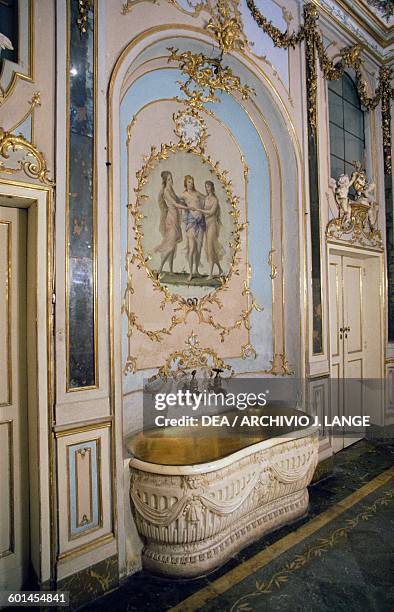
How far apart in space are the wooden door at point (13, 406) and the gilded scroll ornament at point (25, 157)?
26 centimetres

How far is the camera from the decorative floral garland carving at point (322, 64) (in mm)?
3707

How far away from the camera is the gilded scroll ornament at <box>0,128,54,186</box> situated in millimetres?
2076

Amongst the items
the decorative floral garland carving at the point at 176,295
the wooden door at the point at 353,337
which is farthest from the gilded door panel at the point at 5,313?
the wooden door at the point at 353,337

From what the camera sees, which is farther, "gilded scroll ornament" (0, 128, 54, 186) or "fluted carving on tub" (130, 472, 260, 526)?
"fluted carving on tub" (130, 472, 260, 526)

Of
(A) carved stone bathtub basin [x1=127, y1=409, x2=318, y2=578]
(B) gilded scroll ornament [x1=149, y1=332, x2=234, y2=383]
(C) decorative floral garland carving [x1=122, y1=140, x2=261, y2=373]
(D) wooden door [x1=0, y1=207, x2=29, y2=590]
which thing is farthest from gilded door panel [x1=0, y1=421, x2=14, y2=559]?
(B) gilded scroll ornament [x1=149, y1=332, x2=234, y2=383]

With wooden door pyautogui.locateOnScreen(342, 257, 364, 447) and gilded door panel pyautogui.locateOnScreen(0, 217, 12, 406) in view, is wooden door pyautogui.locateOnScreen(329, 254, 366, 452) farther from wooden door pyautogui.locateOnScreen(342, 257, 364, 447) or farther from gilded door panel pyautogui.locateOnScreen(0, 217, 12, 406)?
gilded door panel pyautogui.locateOnScreen(0, 217, 12, 406)

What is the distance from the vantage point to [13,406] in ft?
7.62

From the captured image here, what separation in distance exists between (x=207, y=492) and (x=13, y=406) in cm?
124

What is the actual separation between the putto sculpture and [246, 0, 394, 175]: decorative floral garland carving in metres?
0.65

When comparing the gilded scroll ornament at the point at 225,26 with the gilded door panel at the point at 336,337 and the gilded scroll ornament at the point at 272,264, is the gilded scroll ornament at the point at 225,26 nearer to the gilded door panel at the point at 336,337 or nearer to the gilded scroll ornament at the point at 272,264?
the gilded scroll ornament at the point at 272,264

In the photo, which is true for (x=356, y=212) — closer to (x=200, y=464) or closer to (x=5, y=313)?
(x=200, y=464)

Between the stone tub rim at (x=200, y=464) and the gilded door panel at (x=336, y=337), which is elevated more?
the gilded door panel at (x=336, y=337)

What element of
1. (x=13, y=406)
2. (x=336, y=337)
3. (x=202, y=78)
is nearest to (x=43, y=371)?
(x=13, y=406)

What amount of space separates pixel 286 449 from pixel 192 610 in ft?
3.90
